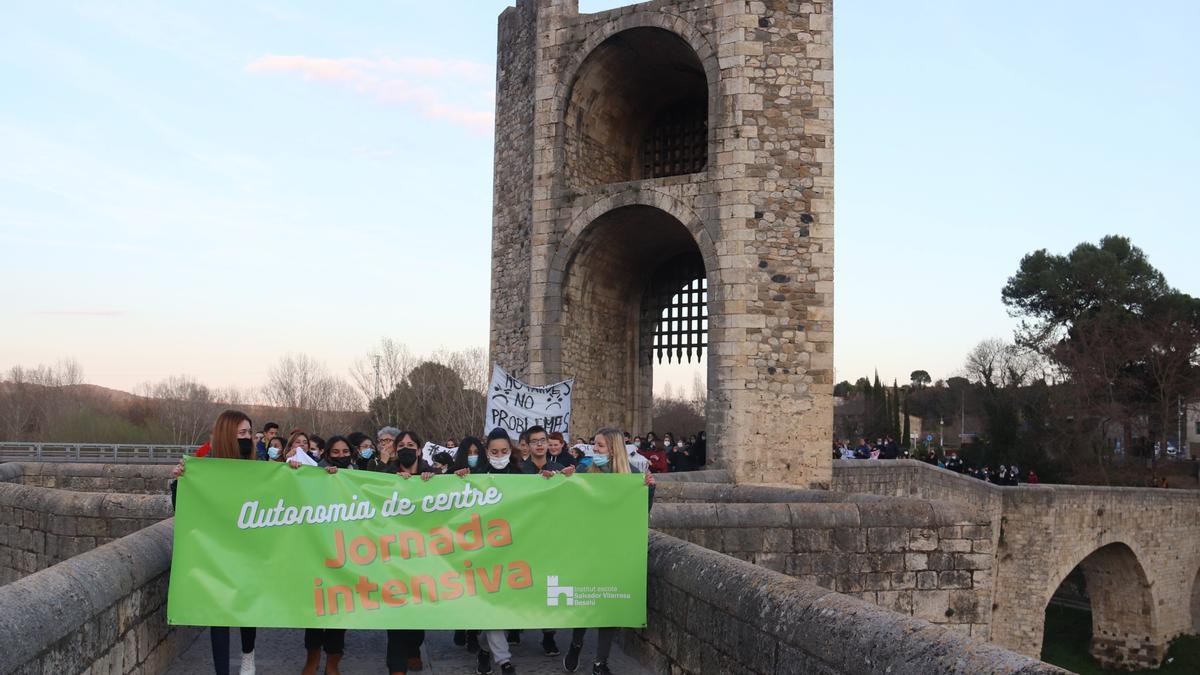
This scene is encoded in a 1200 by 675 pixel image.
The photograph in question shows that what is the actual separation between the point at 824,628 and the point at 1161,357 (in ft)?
143

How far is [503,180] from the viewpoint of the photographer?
64.3 ft

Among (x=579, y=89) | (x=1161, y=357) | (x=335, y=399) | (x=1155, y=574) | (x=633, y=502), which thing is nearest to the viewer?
(x=633, y=502)

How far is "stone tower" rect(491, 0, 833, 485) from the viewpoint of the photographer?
53.5ft

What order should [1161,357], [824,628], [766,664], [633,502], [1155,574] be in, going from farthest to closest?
[1161,357] → [1155,574] → [633,502] → [766,664] → [824,628]

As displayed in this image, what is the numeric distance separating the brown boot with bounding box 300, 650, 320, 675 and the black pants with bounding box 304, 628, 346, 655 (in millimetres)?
28

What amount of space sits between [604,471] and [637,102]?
14.2 metres

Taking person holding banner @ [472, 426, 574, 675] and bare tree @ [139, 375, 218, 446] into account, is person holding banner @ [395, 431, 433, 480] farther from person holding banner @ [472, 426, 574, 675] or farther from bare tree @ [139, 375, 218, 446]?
bare tree @ [139, 375, 218, 446]

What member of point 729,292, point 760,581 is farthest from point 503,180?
point 760,581

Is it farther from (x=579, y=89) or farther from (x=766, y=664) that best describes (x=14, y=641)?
(x=579, y=89)

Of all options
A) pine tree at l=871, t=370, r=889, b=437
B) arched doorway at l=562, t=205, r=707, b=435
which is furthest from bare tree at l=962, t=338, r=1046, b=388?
arched doorway at l=562, t=205, r=707, b=435

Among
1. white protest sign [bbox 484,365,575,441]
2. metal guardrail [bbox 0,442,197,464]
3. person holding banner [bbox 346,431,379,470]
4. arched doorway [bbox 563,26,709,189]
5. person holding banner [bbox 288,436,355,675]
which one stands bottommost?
metal guardrail [bbox 0,442,197,464]

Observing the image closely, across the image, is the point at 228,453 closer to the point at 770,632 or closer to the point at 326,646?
the point at 326,646

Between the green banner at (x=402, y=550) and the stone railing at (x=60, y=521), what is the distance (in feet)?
9.49

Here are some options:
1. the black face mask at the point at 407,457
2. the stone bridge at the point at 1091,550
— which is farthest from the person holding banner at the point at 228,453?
the stone bridge at the point at 1091,550
